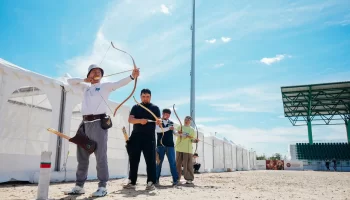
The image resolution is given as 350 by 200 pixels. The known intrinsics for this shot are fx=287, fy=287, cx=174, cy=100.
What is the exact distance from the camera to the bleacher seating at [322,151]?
30.1 m

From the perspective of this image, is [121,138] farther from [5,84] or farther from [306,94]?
[306,94]

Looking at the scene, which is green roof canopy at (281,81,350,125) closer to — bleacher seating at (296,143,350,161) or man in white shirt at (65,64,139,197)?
bleacher seating at (296,143,350,161)

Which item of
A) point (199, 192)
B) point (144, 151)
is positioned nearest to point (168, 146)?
point (144, 151)

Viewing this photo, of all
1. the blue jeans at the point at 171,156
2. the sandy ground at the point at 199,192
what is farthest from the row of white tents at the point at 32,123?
the blue jeans at the point at 171,156

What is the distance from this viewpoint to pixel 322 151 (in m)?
31.1

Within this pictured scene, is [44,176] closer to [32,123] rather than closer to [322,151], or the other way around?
[32,123]

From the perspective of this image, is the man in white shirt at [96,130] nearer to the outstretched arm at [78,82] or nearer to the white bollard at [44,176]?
the outstretched arm at [78,82]

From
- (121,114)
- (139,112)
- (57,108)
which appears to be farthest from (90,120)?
(121,114)

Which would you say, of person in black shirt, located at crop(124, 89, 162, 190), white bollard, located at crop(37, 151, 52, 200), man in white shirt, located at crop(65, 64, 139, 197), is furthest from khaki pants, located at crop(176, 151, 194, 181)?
white bollard, located at crop(37, 151, 52, 200)

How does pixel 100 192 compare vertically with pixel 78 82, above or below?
below

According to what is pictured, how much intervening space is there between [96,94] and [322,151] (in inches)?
1292

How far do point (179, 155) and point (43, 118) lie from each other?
3199 millimetres

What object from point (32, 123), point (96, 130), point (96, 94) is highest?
point (96, 94)

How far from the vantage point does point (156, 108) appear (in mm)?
4551
